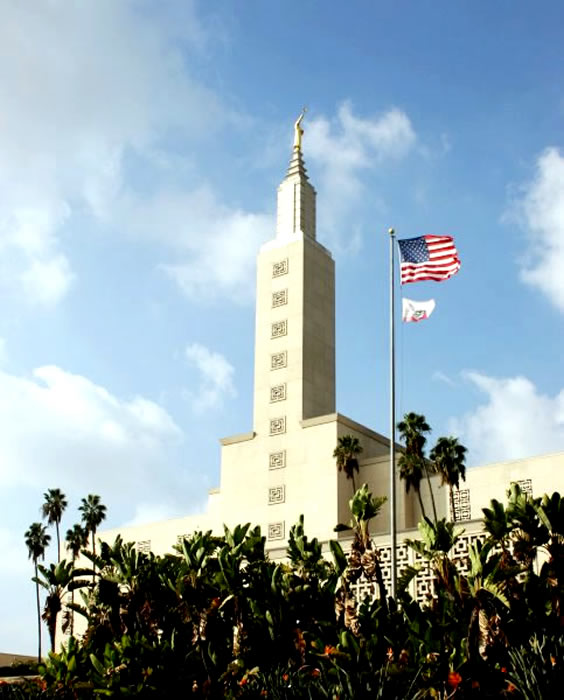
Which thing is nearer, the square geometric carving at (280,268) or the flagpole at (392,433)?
the flagpole at (392,433)

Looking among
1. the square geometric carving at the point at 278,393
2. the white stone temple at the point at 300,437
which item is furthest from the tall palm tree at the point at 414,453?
the square geometric carving at the point at 278,393

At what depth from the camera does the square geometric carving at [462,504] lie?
45750 millimetres

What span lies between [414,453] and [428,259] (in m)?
19.5

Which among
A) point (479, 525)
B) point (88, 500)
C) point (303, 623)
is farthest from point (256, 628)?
point (88, 500)

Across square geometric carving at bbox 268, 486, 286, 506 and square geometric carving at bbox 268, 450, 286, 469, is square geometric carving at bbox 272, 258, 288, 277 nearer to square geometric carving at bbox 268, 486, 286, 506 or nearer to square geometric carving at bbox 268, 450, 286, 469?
square geometric carving at bbox 268, 450, 286, 469

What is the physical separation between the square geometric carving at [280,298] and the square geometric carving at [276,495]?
10.0 m

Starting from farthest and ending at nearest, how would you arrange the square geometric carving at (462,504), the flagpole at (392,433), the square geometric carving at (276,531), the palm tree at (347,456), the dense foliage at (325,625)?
the square geometric carving at (276,531)
the palm tree at (347,456)
the square geometric carving at (462,504)
the flagpole at (392,433)
the dense foliage at (325,625)

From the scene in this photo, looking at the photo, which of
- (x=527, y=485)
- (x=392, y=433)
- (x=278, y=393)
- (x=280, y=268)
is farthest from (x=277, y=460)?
(x=392, y=433)

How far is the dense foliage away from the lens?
73.6 ft

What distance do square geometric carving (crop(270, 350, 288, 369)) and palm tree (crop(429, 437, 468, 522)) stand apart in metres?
9.18

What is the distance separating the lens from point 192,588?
32.0 m

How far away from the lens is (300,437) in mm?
48281

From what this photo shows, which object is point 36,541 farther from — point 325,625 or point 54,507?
point 325,625

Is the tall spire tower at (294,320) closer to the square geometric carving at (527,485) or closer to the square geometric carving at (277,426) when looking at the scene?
the square geometric carving at (277,426)
